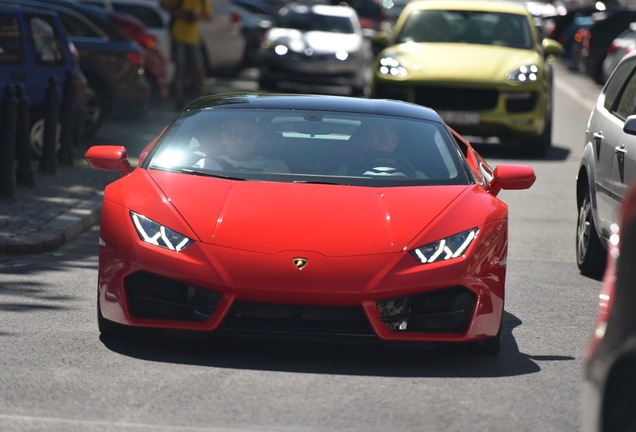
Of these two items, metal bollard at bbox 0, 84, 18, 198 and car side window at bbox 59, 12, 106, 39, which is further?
car side window at bbox 59, 12, 106, 39

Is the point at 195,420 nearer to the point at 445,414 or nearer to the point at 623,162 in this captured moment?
the point at 445,414

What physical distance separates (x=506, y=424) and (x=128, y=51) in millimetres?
13534

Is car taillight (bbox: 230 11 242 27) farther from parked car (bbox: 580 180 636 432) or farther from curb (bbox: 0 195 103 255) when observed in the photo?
parked car (bbox: 580 180 636 432)

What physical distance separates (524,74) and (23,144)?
23.8ft

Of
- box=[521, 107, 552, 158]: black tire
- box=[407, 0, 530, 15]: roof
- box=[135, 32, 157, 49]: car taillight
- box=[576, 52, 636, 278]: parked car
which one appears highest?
box=[576, 52, 636, 278]: parked car

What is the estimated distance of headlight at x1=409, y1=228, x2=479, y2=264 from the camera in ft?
23.0

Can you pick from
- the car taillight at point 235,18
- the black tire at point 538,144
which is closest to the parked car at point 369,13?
the car taillight at point 235,18

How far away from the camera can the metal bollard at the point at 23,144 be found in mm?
13344

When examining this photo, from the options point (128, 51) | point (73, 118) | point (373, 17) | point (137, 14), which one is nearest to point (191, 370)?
point (73, 118)

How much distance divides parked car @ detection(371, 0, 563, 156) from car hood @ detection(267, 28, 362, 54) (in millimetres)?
6599

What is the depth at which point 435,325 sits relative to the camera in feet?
23.0

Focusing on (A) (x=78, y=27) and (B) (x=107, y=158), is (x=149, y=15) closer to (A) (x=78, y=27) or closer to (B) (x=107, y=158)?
(A) (x=78, y=27)

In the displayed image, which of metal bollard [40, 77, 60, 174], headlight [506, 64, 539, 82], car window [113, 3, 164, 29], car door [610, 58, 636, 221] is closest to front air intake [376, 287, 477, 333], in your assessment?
car door [610, 58, 636, 221]

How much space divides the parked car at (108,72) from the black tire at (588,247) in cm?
919
